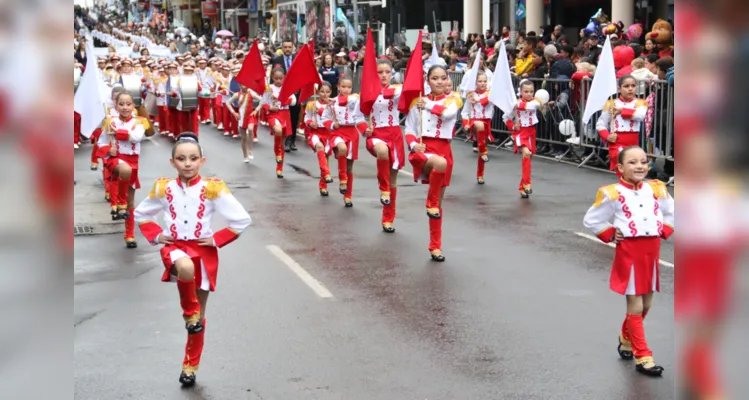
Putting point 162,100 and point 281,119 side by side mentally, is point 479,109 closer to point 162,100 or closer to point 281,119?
point 281,119

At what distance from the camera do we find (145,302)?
9055 millimetres

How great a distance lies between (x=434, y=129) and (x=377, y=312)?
11.0 feet

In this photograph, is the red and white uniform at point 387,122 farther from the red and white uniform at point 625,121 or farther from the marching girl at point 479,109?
the marching girl at point 479,109

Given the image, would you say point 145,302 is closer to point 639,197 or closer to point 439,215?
point 439,215

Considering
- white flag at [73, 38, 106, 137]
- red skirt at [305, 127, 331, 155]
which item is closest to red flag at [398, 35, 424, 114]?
white flag at [73, 38, 106, 137]

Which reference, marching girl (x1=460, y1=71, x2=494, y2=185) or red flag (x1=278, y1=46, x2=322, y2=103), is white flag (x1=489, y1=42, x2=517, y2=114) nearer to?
marching girl (x1=460, y1=71, x2=494, y2=185)

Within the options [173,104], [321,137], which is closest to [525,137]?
[321,137]

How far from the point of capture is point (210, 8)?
9438 cm

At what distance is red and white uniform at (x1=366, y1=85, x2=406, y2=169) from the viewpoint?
43.2 ft

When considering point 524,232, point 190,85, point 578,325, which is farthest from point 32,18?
point 190,85

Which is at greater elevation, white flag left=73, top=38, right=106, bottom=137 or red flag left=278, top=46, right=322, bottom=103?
red flag left=278, top=46, right=322, bottom=103

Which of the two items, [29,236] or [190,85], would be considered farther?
[190,85]

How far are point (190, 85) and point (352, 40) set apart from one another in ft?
71.9

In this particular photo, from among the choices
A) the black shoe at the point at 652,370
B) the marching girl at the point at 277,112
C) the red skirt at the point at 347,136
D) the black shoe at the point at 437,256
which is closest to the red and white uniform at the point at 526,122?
the red skirt at the point at 347,136
